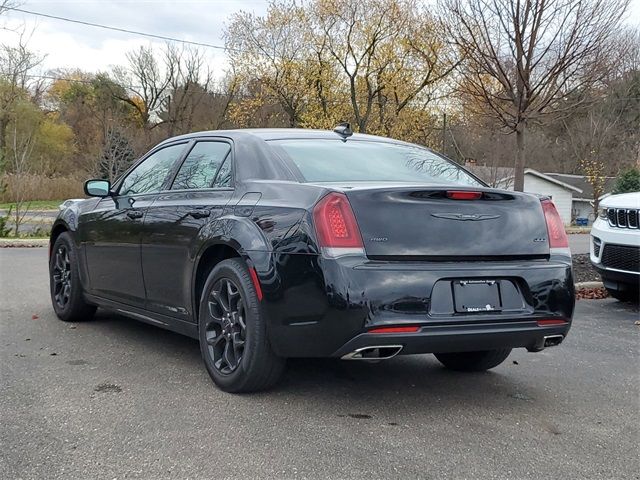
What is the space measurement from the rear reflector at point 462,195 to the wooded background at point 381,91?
6566mm

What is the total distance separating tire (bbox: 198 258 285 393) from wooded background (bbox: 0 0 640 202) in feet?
23.1

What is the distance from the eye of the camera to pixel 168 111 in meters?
49.1

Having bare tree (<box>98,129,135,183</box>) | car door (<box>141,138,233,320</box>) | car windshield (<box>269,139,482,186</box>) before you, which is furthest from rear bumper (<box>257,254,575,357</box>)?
bare tree (<box>98,129,135,183</box>)

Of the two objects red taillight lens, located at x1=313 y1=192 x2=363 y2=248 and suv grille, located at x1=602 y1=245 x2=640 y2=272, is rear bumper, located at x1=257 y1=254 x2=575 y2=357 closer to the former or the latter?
red taillight lens, located at x1=313 y1=192 x2=363 y2=248

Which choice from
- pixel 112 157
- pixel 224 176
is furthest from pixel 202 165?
pixel 112 157

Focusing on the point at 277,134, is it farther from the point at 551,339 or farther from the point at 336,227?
the point at 551,339

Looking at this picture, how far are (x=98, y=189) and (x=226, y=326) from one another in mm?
2284

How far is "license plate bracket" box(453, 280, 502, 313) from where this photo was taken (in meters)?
3.57

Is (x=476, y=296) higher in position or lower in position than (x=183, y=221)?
lower

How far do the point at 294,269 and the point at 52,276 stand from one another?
362 cm

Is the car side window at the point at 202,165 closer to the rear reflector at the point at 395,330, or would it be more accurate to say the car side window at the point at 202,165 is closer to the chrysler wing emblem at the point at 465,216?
the chrysler wing emblem at the point at 465,216

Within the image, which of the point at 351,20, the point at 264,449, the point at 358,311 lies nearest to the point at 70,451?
the point at 264,449

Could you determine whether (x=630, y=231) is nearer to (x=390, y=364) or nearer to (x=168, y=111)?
(x=390, y=364)

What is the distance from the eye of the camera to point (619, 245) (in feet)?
23.3
